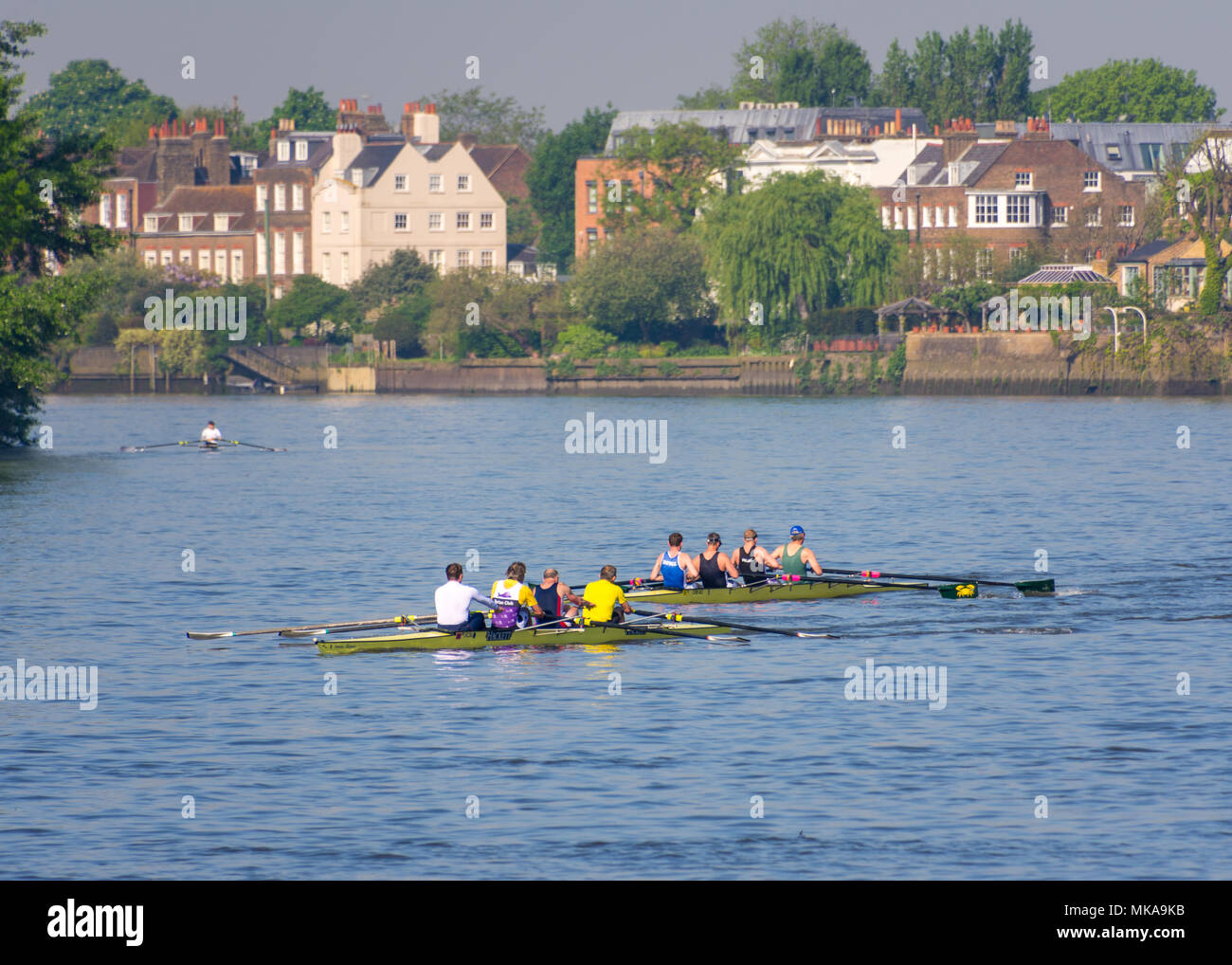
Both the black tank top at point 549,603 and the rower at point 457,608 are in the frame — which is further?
the black tank top at point 549,603

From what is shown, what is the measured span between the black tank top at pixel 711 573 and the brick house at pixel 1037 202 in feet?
291

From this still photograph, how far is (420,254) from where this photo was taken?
137 meters

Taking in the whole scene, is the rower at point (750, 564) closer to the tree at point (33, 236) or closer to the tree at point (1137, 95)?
the tree at point (33, 236)

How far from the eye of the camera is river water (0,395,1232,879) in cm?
1955

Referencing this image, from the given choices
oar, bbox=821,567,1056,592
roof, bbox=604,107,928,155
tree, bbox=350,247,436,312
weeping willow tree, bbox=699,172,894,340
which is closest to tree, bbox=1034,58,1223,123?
roof, bbox=604,107,928,155

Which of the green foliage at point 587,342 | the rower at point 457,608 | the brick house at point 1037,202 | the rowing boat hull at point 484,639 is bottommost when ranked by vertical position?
the rowing boat hull at point 484,639

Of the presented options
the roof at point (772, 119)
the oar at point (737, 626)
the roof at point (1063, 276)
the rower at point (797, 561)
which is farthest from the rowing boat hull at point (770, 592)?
the roof at point (772, 119)

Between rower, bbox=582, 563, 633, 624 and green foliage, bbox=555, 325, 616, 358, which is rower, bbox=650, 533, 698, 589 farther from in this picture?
green foliage, bbox=555, 325, 616, 358

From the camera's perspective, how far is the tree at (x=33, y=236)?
208ft

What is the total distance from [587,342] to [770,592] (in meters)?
87.2

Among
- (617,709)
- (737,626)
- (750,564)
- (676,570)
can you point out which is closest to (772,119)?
(750,564)

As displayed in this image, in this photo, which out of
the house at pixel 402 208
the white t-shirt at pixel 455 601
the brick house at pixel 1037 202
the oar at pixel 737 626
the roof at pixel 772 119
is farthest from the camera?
the roof at pixel 772 119

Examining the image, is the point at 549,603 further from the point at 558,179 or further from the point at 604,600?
the point at 558,179
